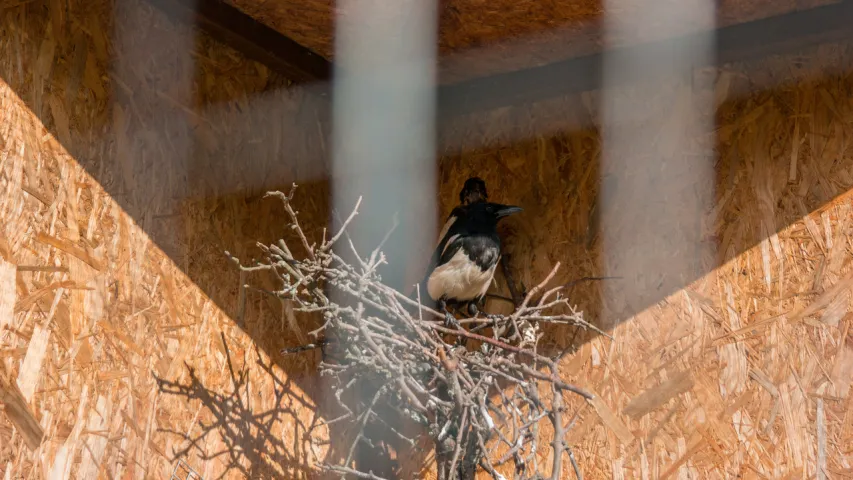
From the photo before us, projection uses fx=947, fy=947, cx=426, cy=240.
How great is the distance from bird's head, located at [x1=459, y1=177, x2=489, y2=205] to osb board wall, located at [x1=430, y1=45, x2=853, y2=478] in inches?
10.9

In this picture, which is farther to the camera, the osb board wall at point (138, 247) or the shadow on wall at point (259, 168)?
the shadow on wall at point (259, 168)

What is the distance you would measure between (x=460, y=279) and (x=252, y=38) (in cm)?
87

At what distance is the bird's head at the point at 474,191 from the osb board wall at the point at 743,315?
0.91ft

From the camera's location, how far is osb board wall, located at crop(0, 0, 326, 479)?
1.98 m

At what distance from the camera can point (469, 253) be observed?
104 inches

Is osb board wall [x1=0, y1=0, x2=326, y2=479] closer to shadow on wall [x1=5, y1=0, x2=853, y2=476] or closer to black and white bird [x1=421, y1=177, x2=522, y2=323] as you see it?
shadow on wall [x1=5, y1=0, x2=853, y2=476]

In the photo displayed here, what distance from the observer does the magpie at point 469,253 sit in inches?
103

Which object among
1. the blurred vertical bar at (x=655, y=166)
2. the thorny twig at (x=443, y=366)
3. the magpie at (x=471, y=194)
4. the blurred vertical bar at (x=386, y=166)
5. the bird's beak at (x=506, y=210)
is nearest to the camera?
the thorny twig at (x=443, y=366)

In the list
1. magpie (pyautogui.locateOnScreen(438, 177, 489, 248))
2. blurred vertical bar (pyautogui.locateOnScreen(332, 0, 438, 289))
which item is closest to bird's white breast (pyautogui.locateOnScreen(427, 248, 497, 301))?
magpie (pyautogui.locateOnScreen(438, 177, 489, 248))

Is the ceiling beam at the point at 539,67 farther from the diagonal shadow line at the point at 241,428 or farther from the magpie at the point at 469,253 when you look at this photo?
the diagonal shadow line at the point at 241,428

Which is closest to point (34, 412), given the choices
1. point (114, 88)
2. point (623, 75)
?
point (114, 88)

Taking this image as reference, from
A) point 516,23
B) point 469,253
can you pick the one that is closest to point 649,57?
point 516,23

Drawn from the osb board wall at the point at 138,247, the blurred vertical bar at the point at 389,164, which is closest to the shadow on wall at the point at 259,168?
the osb board wall at the point at 138,247

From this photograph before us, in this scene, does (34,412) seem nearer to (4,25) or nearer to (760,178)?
(4,25)
